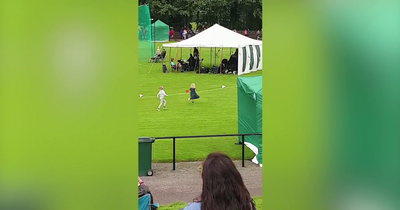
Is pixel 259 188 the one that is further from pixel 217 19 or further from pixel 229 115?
pixel 217 19

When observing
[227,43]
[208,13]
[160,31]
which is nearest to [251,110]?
[227,43]

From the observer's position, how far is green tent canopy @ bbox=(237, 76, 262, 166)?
10594 millimetres

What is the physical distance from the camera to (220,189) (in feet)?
8.40

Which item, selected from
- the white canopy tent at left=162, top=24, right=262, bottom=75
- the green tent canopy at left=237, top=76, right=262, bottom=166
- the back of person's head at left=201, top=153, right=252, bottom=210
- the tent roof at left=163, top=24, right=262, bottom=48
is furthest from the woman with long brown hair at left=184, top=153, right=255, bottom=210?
the tent roof at left=163, top=24, right=262, bottom=48

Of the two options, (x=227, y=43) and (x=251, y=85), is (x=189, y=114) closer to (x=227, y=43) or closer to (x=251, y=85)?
(x=251, y=85)

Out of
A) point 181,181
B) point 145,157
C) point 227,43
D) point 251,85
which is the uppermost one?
point 227,43

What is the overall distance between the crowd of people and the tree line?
44283 mm

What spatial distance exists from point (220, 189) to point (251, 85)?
9025 millimetres

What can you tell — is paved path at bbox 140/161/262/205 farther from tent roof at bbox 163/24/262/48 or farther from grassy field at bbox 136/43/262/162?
tent roof at bbox 163/24/262/48

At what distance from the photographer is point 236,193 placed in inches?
102

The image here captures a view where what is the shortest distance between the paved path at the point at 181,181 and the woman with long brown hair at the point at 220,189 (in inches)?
208
